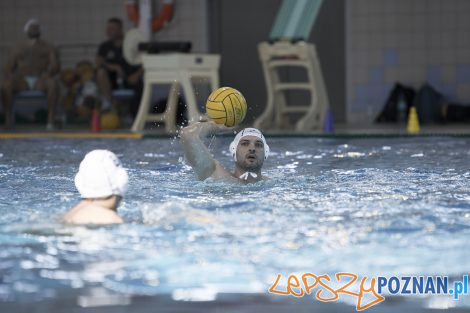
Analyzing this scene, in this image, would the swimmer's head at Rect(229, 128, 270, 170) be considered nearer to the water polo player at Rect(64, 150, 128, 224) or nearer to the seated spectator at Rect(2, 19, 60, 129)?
the water polo player at Rect(64, 150, 128, 224)

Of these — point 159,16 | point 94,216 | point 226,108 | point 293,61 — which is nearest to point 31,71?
point 159,16

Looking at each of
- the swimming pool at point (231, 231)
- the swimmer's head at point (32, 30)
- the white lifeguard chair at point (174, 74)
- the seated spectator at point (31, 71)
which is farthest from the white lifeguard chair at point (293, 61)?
the swimming pool at point (231, 231)

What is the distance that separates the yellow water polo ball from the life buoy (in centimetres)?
716

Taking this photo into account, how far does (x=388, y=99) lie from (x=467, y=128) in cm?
185

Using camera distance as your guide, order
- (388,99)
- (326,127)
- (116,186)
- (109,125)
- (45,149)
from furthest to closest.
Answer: (388,99) < (109,125) < (326,127) < (45,149) < (116,186)

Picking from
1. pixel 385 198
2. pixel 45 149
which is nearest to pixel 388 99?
pixel 45 149

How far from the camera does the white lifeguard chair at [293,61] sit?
12.0 meters

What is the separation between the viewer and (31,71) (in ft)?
43.1

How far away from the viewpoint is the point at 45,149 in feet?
33.7

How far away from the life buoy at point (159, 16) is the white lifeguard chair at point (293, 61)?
2.25 m

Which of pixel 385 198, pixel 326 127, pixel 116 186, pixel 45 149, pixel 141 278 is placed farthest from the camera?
pixel 326 127

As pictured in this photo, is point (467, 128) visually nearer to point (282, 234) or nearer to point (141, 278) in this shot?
point (282, 234)

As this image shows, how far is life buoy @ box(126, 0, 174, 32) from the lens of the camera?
1406 cm

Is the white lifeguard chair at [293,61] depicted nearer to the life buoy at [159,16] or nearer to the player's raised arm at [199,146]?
the life buoy at [159,16]
